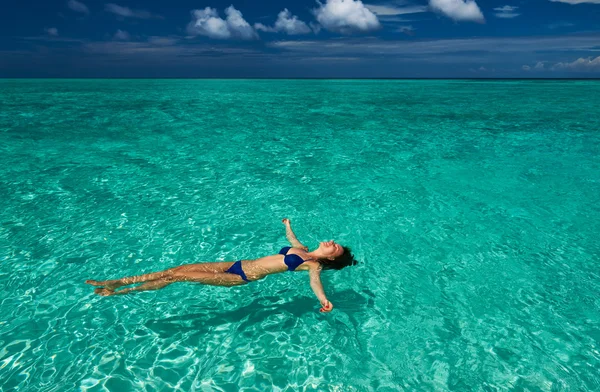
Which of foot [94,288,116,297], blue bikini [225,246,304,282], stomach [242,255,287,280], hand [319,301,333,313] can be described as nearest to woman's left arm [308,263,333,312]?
hand [319,301,333,313]

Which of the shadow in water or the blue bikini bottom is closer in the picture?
the shadow in water

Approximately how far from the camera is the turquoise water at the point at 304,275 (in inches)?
163

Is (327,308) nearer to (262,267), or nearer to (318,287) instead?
(318,287)

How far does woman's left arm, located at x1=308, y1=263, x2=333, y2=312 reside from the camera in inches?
170

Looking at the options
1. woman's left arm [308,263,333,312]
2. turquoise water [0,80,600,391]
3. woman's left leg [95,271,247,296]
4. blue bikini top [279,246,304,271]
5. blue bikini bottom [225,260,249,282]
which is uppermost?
Answer: blue bikini top [279,246,304,271]

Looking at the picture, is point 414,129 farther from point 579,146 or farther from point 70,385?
point 70,385

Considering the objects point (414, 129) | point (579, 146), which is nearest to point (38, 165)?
point (414, 129)

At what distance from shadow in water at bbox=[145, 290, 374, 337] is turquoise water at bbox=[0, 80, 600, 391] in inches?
1.0

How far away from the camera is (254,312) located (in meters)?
4.99

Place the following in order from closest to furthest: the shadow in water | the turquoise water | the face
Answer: the turquoise water < the shadow in water < the face

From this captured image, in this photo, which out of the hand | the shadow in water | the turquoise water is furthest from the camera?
the shadow in water

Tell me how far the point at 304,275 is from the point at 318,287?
1.09 metres

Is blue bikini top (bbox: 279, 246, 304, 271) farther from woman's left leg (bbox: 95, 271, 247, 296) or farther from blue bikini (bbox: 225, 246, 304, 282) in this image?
woman's left leg (bbox: 95, 271, 247, 296)

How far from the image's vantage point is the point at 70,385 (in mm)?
3850
